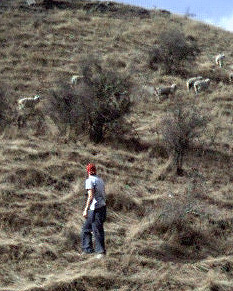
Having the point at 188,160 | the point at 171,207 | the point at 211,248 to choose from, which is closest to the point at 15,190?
the point at 171,207

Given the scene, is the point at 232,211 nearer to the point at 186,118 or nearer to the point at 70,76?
the point at 186,118

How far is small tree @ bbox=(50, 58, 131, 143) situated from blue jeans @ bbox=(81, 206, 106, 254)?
4793 millimetres

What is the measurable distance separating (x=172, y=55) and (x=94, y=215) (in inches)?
514

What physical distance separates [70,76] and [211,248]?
10224 millimetres

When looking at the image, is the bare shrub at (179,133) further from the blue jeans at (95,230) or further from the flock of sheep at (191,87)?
the blue jeans at (95,230)

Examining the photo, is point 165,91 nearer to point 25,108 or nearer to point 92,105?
point 92,105

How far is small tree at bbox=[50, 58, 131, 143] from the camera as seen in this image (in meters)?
10.8

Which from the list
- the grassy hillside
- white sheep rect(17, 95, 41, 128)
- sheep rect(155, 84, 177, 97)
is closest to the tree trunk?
the grassy hillside

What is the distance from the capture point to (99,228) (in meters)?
5.92

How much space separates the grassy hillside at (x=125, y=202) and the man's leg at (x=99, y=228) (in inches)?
6.3

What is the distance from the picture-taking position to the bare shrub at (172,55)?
1758 centimetres

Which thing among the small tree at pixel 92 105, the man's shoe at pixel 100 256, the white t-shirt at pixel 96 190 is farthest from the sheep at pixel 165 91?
the man's shoe at pixel 100 256

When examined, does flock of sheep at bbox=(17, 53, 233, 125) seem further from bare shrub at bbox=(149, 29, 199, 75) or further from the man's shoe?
the man's shoe

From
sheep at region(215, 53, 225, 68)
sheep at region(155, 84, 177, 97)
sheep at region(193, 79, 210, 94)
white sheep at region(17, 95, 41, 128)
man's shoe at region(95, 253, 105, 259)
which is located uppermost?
sheep at region(215, 53, 225, 68)
